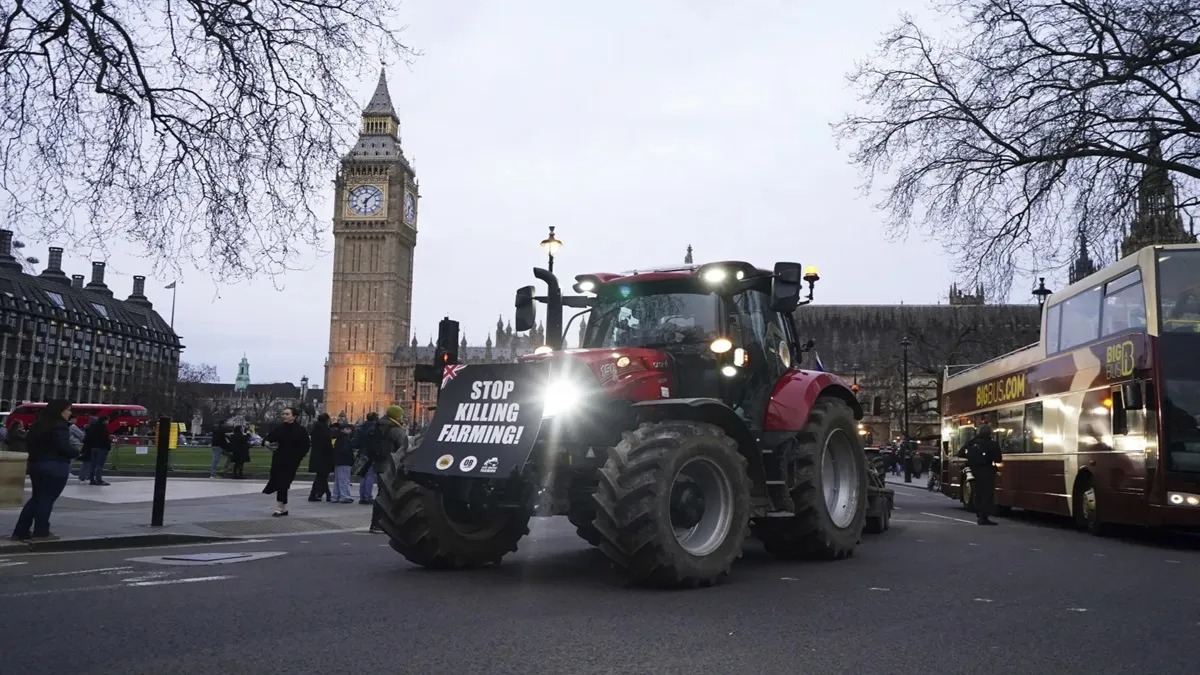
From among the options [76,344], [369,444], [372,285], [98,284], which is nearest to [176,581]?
[369,444]

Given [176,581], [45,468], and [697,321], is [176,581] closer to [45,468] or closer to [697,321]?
[45,468]

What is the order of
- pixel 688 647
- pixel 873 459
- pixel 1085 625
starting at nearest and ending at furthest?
pixel 688 647, pixel 1085 625, pixel 873 459

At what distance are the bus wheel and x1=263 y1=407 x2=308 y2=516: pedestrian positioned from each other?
11820 millimetres

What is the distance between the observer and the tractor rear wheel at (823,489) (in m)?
8.90

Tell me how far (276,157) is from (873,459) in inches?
397

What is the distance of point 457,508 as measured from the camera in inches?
317

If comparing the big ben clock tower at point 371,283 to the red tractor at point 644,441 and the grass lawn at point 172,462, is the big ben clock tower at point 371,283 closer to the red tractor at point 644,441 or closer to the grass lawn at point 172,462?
the grass lawn at point 172,462

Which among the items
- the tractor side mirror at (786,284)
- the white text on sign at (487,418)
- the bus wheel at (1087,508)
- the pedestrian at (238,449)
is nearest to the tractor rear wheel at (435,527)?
the white text on sign at (487,418)

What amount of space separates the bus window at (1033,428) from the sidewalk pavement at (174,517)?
11.3 m

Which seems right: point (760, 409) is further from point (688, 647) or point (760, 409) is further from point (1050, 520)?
point (1050, 520)

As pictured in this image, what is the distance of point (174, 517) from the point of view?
13.5 m

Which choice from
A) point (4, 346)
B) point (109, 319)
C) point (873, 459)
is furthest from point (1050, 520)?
point (109, 319)

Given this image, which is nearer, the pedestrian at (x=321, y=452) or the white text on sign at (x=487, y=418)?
the white text on sign at (x=487, y=418)

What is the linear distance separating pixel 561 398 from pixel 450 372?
4.58ft
